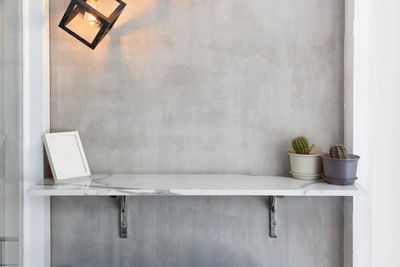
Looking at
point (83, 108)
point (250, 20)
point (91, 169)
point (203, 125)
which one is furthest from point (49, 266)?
point (250, 20)

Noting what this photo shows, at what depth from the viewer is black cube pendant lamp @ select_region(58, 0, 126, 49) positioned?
116cm

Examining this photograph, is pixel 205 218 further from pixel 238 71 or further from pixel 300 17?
pixel 300 17

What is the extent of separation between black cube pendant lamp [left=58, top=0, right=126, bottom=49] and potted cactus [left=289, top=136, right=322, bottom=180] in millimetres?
851

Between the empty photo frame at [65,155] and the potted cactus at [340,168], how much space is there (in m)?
0.95

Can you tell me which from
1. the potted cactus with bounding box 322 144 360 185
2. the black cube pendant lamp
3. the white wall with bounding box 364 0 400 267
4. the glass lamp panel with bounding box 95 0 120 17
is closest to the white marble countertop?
the potted cactus with bounding box 322 144 360 185

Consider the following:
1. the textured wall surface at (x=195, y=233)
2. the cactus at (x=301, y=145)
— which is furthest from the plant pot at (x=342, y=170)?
the textured wall surface at (x=195, y=233)

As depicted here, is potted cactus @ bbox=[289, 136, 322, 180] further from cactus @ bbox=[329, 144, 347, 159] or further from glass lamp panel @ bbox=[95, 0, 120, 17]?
glass lamp panel @ bbox=[95, 0, 120, 17]

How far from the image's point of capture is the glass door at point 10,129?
1.04 m

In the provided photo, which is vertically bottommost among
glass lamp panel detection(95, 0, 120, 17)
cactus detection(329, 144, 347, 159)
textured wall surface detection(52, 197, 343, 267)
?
textured wall surface detection(52, 197, 343, 267)

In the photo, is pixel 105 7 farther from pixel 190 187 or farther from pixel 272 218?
pixel 272 218

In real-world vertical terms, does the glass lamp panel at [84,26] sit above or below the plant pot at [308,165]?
above

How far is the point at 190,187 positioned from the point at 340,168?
553mm

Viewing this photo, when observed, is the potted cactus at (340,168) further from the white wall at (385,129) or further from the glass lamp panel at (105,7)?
the glass lamp panel at (105,7)

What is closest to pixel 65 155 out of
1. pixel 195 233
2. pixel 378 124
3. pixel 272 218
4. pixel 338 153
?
pixel 195 233
